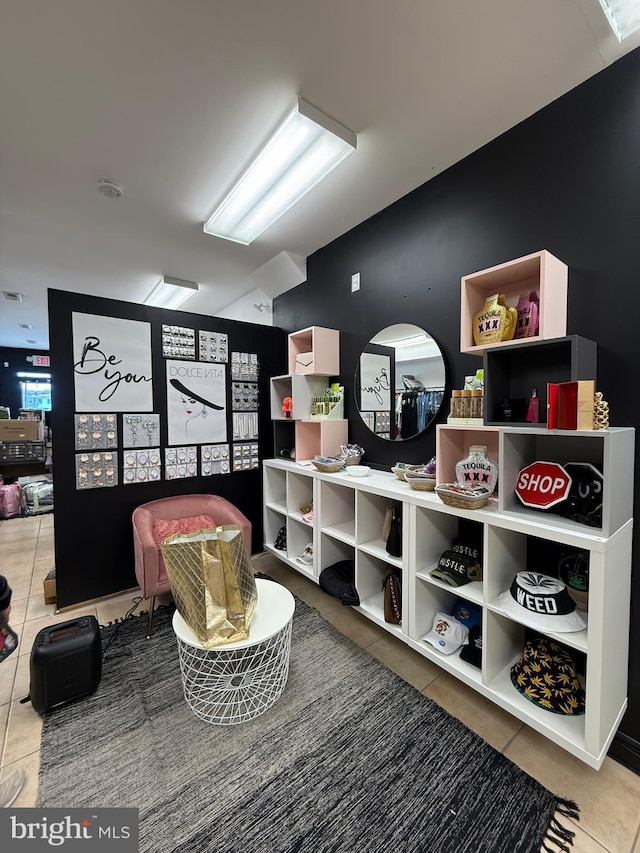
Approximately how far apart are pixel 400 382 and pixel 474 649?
155cm

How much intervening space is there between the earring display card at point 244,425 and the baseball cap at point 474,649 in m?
2.32

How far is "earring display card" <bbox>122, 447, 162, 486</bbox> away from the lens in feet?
8.77

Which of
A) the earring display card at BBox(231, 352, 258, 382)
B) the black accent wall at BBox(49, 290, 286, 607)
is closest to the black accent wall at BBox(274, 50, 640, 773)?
the earring display card at BBox(231, 352, 258, 382)

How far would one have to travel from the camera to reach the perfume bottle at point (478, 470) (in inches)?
65.8

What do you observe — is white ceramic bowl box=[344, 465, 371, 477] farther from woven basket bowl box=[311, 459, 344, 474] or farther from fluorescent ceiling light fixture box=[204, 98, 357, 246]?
fluorescent ceiling light fixture box=[204, 98, 357, 246]

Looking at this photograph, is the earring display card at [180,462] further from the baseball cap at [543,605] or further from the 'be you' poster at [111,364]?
the baseball cap at [543,605]

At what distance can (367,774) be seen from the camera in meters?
1.33

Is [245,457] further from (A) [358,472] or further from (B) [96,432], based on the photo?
(A) [358,472]

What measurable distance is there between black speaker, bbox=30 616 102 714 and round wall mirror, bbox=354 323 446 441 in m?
2.04

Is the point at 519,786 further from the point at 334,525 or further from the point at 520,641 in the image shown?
the point at 334,525

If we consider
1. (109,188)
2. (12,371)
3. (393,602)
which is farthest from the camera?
(12,371)

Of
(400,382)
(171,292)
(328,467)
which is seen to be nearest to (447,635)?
(328,467)

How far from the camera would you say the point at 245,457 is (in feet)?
10.8

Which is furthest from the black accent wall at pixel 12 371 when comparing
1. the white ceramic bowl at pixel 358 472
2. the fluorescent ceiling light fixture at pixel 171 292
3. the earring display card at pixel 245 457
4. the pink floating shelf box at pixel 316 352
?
the white ceramic bowl at pixel 358 472
